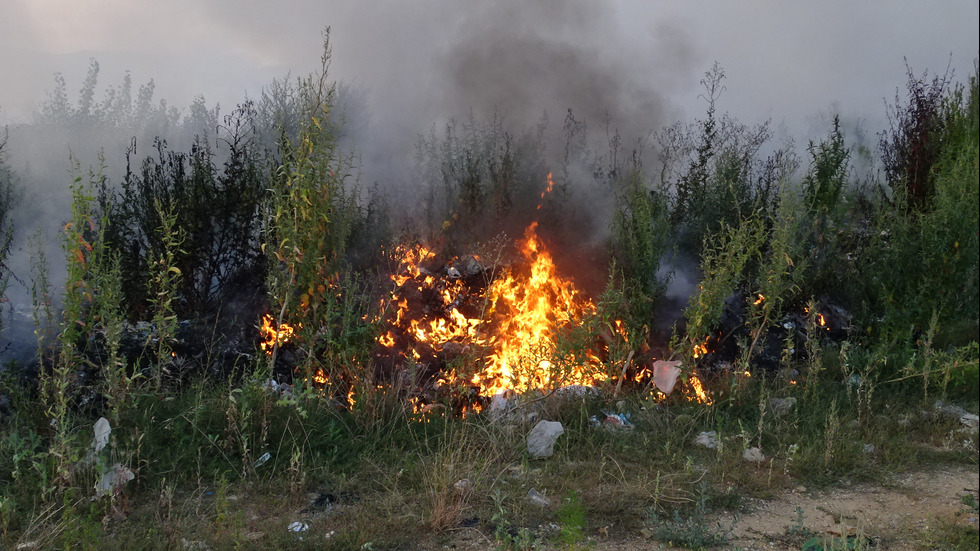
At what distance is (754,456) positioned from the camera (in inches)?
Answer: 172

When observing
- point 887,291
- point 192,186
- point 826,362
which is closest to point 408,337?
point 192,186

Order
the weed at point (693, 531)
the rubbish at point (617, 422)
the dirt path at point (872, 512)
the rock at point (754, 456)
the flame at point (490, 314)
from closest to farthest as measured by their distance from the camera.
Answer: the weed at point (693, 531) < the dirt path at point (872, 512) < the rock at point (754, 456) < the rubbish at point (617, 422) < the flame at point (490, 314)

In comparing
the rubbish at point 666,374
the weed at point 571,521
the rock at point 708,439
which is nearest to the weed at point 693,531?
the weed at point 571,521

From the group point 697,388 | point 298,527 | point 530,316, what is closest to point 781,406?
point 697,388

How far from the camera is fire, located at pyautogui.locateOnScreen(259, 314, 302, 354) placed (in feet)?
16.8

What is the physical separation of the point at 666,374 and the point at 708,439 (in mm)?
828

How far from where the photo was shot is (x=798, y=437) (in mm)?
4570

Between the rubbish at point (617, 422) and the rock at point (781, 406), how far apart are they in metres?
1.03

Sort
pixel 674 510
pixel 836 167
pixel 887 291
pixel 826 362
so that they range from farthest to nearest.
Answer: pixel 836 167 → pixel 887 291 → pixel 826 362 → pixel 674 510

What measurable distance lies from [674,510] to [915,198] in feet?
18.8

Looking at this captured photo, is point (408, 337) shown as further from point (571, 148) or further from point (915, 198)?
point (915, 198)

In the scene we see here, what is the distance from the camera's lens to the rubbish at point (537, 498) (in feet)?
12.1

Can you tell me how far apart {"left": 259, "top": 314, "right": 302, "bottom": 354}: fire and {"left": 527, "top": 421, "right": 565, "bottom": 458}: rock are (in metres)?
1.86

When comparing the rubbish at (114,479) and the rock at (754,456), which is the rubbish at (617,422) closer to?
the rock at (754,456)
